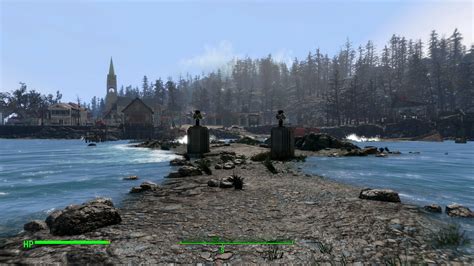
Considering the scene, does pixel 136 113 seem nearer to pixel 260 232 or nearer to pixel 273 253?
pixel 260 232

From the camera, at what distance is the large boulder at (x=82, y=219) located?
243 inches

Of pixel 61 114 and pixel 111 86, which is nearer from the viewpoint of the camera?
pixel 61 114

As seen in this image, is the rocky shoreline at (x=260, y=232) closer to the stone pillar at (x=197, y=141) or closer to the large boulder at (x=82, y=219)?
the large boulder at (x=82, y=219)

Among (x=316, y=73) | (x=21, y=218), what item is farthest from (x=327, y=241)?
(x=316, y=73)

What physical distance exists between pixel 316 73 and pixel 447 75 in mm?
77606

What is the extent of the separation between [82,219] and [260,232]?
4.05 m

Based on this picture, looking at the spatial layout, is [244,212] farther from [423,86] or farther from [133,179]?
[423,86]

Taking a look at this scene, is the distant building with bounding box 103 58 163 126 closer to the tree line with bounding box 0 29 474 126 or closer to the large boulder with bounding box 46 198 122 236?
the tree line with bounding box 0 29 474 126

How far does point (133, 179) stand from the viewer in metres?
16.3

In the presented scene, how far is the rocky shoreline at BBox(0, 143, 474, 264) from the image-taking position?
16.6 feet

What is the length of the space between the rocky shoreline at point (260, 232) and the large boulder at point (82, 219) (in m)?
0.18

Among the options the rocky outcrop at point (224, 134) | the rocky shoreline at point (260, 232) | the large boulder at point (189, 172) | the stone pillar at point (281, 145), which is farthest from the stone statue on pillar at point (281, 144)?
the rocky outcrop at point (224, 134)

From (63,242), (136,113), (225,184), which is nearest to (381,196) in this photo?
(225,184)

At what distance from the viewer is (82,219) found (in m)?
6.36
